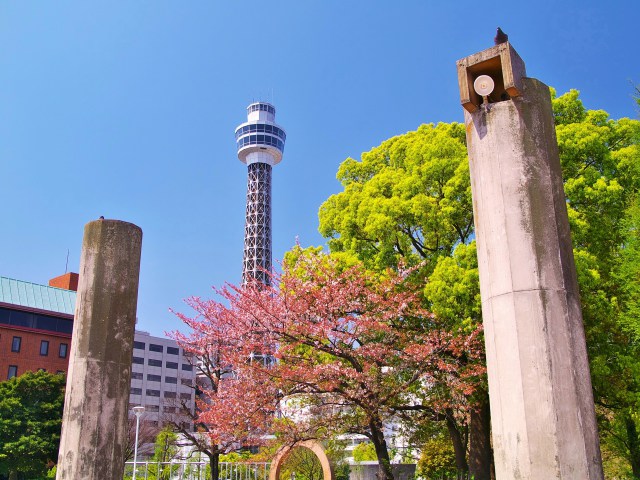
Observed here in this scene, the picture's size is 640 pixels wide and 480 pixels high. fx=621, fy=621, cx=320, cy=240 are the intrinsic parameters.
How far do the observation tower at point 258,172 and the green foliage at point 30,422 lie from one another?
59.4 meters

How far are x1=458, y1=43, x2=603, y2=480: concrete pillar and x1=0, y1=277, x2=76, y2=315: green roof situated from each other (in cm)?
5173

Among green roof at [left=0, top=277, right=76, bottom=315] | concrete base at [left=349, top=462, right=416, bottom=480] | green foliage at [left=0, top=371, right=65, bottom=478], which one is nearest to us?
concrete base at [left=349, top=462, right=416, bottom=480]

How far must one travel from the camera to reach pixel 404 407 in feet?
49.4

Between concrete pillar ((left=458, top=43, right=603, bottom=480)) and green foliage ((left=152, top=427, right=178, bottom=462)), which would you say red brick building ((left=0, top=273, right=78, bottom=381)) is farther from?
concrete pillar ((left=458, top=43, right=603, bottom=480))

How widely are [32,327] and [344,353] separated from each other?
46169 mm

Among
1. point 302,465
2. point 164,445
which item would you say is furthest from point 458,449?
point 164,445

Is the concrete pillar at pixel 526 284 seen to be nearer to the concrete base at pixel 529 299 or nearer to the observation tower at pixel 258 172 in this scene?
the concrete base at pixel 529 299

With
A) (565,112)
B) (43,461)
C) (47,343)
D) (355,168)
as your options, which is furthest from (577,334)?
(47,343)

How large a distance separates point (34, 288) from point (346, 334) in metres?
48.8

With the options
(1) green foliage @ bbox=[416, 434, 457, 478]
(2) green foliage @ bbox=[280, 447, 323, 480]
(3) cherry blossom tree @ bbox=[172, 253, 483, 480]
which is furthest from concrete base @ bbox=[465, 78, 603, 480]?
(2) green foliage @ bbox=[280, 447, 323, 480]

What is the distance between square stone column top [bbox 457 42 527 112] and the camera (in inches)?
248

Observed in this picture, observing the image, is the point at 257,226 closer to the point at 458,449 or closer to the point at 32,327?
the point at 32,327

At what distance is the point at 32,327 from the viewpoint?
5262 centimetres

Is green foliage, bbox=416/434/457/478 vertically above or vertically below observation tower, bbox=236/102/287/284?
below
